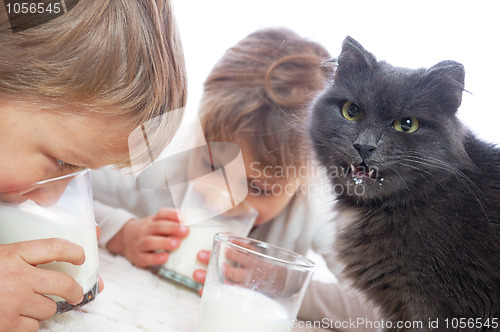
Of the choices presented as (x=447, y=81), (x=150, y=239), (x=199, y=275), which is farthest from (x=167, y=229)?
(x=447, y=81)

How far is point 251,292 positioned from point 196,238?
0.31 metres

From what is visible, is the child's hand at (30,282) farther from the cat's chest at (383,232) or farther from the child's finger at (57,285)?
the cat's chest at (383,232)

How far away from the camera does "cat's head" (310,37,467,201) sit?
0.56m

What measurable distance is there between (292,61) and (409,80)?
0.28m

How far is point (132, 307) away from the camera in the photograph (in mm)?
724

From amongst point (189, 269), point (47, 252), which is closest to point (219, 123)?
point (189, 269)

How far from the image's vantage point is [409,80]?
579mm

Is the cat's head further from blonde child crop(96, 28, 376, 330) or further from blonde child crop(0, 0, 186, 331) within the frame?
blonde child crop(0, 0, 186, 331)

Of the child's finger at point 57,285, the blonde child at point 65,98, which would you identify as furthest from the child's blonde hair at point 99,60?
the child's finger at point 57,285

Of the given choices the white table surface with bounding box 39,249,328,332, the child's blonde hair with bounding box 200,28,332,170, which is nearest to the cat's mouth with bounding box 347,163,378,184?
the child's blonde hair with bounding box 200,28,332,170

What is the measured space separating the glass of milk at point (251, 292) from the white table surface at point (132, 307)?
90mm

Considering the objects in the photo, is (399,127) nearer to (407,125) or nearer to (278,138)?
(407,125)

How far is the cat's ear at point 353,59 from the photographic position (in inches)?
24.2

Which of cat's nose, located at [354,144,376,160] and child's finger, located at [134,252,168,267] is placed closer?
cat's nose, located at [354,144,376,160]
